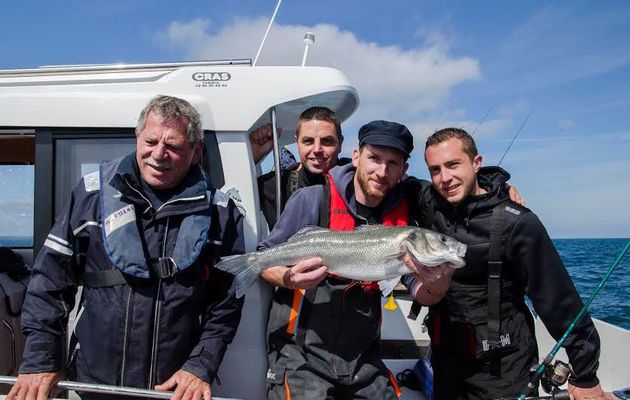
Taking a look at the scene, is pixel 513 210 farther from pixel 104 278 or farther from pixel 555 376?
pixel 104 278

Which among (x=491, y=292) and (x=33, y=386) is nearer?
(x=33, y=386)

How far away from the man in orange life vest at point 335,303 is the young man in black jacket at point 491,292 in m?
0.41

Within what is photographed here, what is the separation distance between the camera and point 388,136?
3.50 metres

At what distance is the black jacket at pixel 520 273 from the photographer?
3293 millimetres

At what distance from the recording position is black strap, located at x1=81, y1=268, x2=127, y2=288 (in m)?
3.02

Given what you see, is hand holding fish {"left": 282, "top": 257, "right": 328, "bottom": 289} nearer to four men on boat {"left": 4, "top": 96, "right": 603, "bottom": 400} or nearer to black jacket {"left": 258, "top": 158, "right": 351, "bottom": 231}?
four men on boat {"left": 4, "top": 96, "right": 603, "bottom": 400}

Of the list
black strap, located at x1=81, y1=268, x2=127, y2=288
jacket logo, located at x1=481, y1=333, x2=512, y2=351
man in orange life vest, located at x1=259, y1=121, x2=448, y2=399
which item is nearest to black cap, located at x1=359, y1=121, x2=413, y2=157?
man in orange life vest, located at x1=259, y1=121, x2=448, y2=399

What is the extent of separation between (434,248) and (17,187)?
4.99 metres

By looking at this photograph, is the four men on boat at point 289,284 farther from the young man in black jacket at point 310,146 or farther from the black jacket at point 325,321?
the young man in black jacket at point 310,146

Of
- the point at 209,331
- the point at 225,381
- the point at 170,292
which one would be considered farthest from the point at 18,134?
the point at 225,381

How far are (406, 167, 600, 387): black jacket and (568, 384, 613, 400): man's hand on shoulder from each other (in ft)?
0.14

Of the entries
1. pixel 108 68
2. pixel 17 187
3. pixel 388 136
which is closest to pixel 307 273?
pixel 388 136

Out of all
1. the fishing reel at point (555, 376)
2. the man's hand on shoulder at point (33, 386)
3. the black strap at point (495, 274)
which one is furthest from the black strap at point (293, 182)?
the fishing reel at point (555, 376)

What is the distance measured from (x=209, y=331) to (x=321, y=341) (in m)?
0.82
